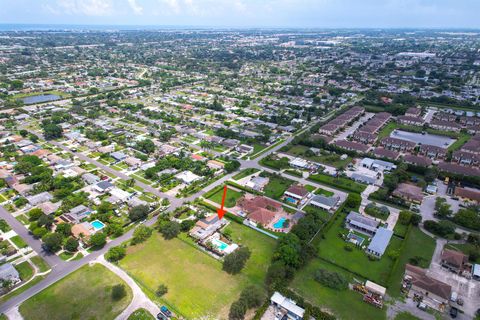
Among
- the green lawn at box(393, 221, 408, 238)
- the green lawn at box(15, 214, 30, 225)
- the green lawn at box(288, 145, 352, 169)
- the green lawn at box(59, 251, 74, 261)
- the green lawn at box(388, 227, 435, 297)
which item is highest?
the green lawn at box(288, 145, 352, 169)

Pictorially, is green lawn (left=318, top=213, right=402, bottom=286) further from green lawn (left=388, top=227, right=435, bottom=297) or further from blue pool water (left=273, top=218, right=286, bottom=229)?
blue pool water (left=273, top=218, right=286, bottom=229)

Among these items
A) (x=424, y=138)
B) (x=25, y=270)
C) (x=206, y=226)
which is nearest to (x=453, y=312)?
(x=206, y=226)

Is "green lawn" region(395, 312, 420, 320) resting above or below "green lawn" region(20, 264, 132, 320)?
above

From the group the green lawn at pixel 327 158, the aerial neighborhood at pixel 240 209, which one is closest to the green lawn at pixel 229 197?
the aerial neighborhood at pixel 240 209

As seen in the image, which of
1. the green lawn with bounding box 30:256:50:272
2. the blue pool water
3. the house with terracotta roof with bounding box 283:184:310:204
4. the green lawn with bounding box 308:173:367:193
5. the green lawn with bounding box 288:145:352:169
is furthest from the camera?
the green lawn with bounding box 288:145:352:169

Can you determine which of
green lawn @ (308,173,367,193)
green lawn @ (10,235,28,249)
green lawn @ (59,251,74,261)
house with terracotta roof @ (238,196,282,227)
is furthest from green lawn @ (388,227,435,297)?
green lawn @ (10,235,28,249)

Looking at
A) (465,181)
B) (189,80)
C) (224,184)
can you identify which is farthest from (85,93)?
(465,181)

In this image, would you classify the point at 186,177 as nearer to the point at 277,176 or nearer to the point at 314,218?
the point at 277,176

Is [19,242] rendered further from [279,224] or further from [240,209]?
[279,224]
